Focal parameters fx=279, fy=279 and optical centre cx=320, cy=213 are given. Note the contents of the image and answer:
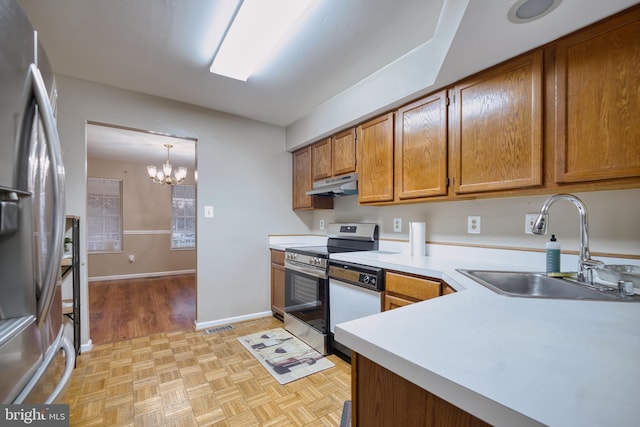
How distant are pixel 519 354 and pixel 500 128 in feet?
4.56

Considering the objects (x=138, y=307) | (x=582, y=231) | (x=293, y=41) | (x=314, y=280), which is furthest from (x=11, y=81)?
(x=138, y=307)

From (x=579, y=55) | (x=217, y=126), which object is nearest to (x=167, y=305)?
(x=217, y=126)

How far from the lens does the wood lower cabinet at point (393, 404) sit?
0.52 metres

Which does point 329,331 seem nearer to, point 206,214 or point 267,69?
point 206,214

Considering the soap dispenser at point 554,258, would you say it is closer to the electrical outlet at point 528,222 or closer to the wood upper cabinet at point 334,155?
the electrical outlet at point 528,222

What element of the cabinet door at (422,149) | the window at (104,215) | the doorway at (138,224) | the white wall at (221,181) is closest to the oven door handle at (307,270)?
the white wall at (221,181)

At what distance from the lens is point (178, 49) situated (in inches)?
74.7

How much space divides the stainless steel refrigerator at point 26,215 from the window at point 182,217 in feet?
17.7

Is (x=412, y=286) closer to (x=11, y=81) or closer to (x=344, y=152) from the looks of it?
(x=344, y=152)

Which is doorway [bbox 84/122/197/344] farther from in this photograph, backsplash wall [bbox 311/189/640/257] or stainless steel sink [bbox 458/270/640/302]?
stainless steel sink [bbox 458/270/640/302]

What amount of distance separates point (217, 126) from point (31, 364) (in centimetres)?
264

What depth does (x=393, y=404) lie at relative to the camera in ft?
2.02

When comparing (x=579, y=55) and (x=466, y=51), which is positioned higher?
(x=466, y=51)

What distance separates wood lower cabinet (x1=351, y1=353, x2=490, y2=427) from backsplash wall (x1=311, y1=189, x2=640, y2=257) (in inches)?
58.1
